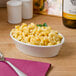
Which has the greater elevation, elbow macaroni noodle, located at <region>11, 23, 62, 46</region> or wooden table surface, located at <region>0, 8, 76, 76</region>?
elbow macaroni noodle, located at <region>11, 23, 62, 46</region>

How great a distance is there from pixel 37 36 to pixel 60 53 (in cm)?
13

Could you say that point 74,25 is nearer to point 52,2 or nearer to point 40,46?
point 52,2

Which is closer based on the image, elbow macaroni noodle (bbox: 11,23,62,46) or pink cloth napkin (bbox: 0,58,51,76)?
pink cloth napkin (bbox: 0,58,51,76)

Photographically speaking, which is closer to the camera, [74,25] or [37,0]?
[74,25]

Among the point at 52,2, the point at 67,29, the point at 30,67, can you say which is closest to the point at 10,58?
the point at 30,67

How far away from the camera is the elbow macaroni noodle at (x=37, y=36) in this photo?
1030mm

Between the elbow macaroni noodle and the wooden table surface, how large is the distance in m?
0.07

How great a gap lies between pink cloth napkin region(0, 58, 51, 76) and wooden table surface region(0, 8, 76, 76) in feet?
0.10

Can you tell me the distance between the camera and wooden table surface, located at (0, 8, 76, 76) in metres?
0.98

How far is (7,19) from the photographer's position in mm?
1521

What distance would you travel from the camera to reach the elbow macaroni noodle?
1030mm

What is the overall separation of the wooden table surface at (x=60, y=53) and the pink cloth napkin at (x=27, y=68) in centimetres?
3

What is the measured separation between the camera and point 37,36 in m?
1.06

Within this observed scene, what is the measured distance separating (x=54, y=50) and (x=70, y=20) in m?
0.41
